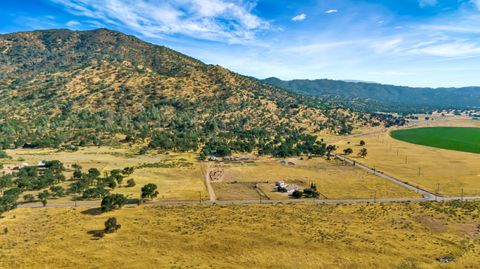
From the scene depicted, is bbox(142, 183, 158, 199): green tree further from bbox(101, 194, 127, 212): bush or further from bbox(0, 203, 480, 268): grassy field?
bbox(101, 194, 127, 212): bush

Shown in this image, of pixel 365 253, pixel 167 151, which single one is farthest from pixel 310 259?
pixel 167 151

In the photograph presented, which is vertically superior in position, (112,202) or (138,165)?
(112,202)

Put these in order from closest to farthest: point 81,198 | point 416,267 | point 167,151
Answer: point 416,267 < point 81,198 < point 167,151

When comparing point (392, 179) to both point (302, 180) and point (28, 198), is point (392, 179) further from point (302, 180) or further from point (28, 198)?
point (28, 198)

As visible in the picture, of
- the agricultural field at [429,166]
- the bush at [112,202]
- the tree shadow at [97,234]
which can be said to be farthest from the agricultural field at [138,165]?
the agricultural field at [429,166]

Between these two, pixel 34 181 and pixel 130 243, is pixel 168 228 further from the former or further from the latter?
pixel 34 181

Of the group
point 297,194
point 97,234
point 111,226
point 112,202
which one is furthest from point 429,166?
point 97,234
